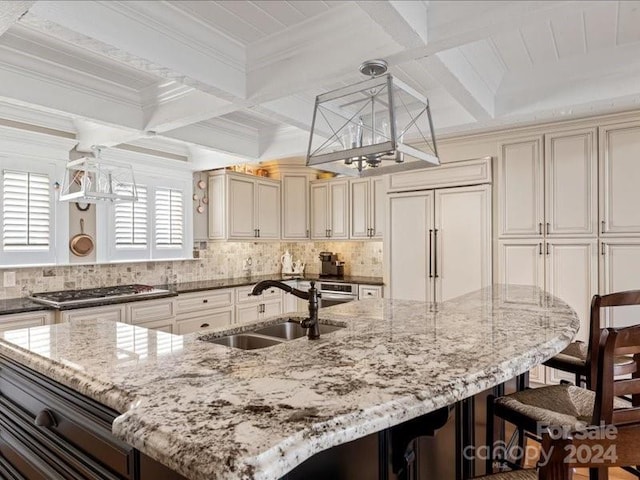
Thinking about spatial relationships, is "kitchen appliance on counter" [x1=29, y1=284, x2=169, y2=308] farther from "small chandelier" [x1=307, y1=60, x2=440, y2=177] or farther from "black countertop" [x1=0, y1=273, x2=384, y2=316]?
"small chandelier" [x1=307, y1=60, x2=440, y2=177]

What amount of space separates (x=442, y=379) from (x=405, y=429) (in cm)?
33

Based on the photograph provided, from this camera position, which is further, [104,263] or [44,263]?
[104,263]

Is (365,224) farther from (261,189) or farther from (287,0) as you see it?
(287,0)

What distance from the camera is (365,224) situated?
5188 millimetres

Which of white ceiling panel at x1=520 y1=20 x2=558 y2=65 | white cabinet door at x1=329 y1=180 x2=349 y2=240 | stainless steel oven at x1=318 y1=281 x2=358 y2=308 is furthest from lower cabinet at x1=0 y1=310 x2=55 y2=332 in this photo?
white ceiling panel at x1=520 y1=20 x2=558 y2=65

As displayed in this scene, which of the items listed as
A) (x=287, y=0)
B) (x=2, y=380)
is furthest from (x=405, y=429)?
(x=287, y=0)

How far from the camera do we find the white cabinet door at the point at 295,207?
18.5ft

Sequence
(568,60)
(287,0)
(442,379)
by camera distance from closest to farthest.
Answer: (442,379), (287,0), (568,60)

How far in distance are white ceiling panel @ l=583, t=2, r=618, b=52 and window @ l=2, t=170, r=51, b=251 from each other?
4.35m

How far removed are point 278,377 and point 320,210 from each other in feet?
15.3

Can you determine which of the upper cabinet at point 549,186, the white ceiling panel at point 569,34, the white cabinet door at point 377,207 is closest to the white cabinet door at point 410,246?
the white cabinet door at point 377,207

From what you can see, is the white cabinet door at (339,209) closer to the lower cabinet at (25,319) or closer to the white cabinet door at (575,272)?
the white cabinet door at (575,272)

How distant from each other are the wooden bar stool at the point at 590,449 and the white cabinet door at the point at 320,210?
473 cm

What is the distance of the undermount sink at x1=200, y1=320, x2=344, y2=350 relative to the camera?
1927 millimetres
